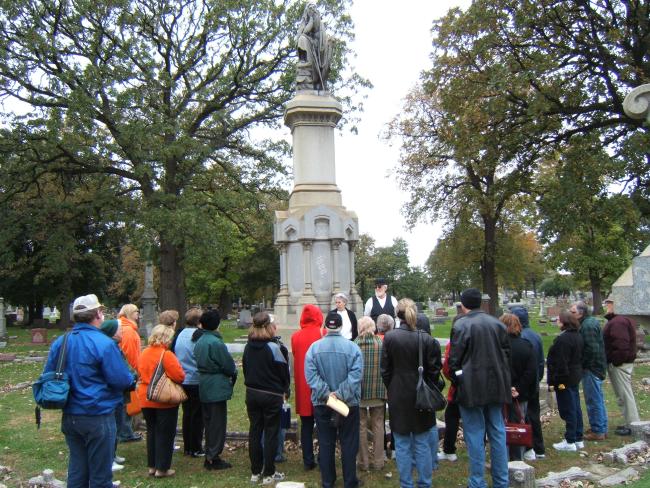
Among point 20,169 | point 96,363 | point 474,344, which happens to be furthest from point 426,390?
point 20,169

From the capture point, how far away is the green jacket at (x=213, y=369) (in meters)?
6.59

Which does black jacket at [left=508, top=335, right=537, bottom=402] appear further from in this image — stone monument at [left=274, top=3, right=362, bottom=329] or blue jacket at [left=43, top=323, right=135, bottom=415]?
stone monument at [left=274, top=3, right=362, bottom=329]

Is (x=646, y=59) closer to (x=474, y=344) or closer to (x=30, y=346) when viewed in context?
(x=474, y=344)

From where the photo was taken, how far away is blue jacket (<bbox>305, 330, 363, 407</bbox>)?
19.0 ft

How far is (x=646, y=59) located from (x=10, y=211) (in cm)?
2215

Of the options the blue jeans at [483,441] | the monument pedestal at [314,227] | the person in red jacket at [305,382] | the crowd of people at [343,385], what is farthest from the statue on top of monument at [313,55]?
the blue jeans at [483,441]

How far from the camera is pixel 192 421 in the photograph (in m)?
7.21

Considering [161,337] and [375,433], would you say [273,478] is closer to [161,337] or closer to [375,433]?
[375,433]

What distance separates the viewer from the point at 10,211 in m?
21.1

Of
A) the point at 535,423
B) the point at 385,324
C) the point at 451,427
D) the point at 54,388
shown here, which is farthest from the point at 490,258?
the point at 54,388

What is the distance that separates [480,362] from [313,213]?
25.2 feet

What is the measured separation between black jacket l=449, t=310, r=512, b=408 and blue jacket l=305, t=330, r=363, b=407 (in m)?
0.98

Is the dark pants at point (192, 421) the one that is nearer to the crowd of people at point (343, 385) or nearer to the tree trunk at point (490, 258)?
the crowd of people at point (343, 385)

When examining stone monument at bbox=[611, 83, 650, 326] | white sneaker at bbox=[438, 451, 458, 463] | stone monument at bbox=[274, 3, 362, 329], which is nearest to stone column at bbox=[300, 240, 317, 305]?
stone monument at bbox=[274, 3, 362, 329]
